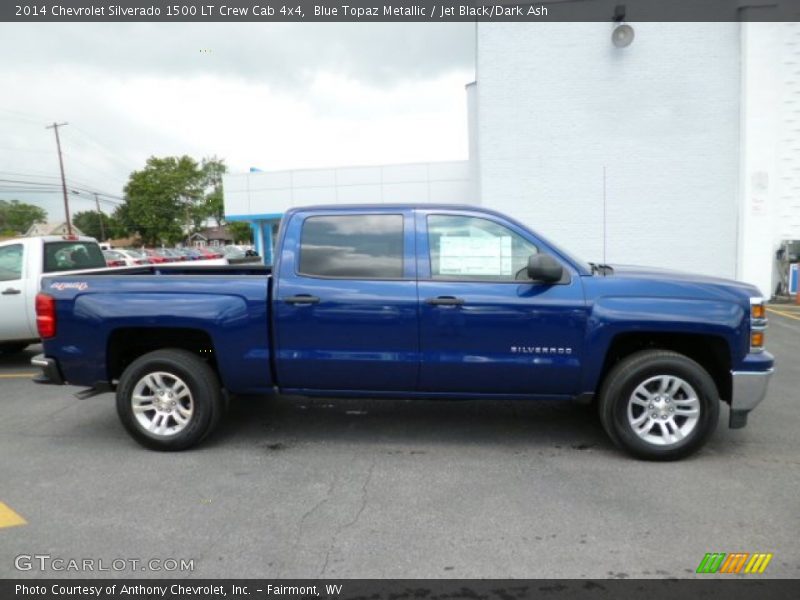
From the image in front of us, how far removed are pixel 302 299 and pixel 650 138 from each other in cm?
1216

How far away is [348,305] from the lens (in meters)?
4.20

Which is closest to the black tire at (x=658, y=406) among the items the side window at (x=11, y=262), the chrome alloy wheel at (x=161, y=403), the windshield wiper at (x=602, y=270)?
the windshield wiper at (x=602, y=270)

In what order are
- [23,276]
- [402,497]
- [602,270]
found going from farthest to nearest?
1. [23,276]
2. [602,270]
3. [402,497]

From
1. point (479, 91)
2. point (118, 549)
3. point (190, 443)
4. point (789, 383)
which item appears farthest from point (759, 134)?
point (118, 549)

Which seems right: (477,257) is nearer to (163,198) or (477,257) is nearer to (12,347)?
(12,347)

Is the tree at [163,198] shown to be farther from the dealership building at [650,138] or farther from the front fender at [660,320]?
the front fender at [660,320]

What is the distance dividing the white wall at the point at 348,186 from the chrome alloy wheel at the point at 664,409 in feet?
53.5

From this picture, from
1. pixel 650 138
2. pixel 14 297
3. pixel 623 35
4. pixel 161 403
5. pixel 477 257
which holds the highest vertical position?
pixel 623 35

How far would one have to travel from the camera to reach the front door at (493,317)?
409cm

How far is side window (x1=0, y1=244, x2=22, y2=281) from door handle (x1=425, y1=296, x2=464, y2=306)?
624 cm

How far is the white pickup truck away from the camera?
7195 millimetres

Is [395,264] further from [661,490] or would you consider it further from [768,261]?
[768,261]

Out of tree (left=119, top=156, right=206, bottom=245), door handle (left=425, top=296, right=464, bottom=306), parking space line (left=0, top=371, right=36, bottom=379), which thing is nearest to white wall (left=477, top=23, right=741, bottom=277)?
door handle (left=425, top=296, right=464, bottom=306)

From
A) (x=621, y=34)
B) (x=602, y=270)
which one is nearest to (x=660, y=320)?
(x=602, y=270)
